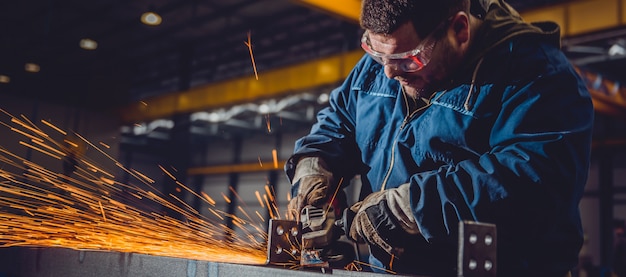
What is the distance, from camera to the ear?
5.25 feet

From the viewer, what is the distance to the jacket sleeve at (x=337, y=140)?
198cm

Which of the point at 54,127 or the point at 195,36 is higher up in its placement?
the point at 195,36

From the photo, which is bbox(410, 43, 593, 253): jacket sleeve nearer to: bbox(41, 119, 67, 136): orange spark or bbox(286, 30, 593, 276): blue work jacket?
bbox(286, 30, 593, 276): blue work jacket

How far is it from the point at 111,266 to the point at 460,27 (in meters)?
1.28

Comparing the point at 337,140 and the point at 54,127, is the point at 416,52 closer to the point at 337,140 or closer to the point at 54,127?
the point at 337,140

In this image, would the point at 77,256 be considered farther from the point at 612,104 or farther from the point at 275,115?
the point at 275,115

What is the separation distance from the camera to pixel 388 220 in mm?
1511

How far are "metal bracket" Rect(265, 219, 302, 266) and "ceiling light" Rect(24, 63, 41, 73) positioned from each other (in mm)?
3709

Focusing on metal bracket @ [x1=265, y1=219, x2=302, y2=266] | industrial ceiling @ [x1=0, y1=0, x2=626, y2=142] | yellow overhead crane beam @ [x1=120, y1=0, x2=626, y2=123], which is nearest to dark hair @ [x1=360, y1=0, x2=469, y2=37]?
metal bracket @ [x1=265, y1=219, x2=302, y2=266]

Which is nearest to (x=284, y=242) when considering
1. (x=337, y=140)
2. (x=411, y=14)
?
(x=337, y=140)

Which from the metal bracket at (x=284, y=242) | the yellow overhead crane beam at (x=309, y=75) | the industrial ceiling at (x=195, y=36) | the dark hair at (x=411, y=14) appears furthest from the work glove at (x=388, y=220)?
the industrial ceiling at (x=195, y=36)

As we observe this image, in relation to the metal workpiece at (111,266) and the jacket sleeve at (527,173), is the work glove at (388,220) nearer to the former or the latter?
the jacket sleeve at (527,173)

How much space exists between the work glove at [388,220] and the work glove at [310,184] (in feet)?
0.90

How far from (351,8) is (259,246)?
3101mm
